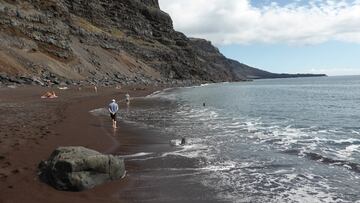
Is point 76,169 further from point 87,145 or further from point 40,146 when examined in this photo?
point 87,145

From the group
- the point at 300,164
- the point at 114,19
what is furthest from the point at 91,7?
the point at 300,164

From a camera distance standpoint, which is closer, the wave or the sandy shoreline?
the sandy shoreline

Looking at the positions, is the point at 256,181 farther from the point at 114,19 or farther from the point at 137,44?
the point at 114,19

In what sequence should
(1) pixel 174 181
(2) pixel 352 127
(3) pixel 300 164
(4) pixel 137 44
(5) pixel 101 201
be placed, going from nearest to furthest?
(5) pixel 101 201 < (1) pixel 174 181 < (3) pixel 300 164 < (2) pixel 352 127 < (4) pixel 137 44

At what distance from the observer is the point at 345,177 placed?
13.2 metres

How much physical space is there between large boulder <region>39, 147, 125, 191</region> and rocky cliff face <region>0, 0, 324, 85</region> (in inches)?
1755

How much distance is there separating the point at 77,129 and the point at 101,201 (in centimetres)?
1212

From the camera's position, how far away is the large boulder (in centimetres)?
1068

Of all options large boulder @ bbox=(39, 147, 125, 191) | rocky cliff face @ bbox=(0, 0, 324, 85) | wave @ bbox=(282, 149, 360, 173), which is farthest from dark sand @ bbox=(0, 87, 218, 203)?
rocky cliff face @ bbox=(0, 0, 324, 85)

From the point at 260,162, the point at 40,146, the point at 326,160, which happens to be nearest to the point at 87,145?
the point at 40,146

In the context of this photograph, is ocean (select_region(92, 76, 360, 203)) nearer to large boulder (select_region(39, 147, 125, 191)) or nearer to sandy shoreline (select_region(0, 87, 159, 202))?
large boulder (select_region(39, 147, 125, 191))

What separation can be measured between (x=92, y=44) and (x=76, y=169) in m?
101

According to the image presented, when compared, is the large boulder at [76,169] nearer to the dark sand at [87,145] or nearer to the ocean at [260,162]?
the dark sand at [87,145]

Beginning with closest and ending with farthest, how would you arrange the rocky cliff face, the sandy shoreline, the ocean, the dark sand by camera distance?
the sandy shoreline < the dark sand < the ocean < the rocky cliff face
